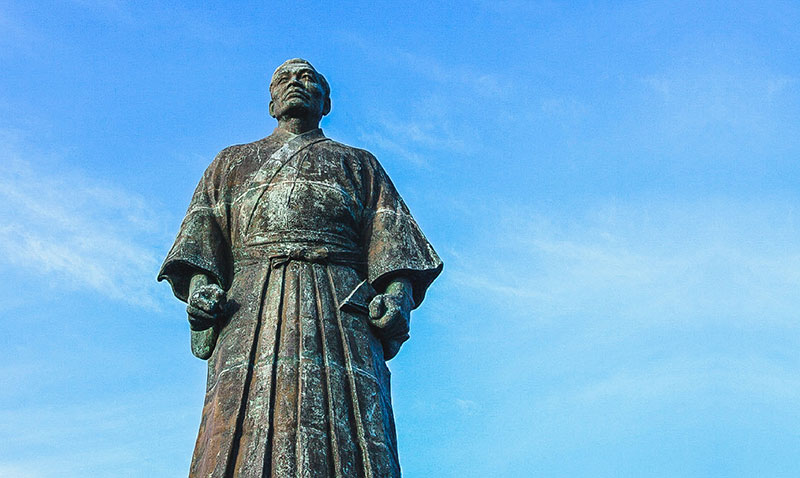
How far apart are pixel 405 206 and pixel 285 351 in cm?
257

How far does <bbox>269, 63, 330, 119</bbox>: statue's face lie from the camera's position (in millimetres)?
12625

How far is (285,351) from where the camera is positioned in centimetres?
1046

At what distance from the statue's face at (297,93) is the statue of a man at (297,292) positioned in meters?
0.01

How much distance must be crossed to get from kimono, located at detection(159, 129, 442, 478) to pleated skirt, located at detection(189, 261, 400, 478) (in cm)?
1

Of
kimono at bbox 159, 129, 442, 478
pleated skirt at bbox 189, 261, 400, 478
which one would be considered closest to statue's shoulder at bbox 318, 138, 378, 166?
kimono at bbox 159, 129, 442, 478

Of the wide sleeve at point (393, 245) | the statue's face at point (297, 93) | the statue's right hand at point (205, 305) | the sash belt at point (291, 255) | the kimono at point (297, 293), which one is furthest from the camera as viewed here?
the statue's face at point (297, 93)

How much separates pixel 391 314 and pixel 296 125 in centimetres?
285

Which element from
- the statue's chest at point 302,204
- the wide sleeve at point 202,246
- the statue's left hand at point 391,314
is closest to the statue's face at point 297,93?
the statue's chest at point 302,204

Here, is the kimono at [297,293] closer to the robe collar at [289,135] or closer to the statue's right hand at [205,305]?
the robe collar at [289,135]

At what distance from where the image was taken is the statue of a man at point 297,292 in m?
9.91

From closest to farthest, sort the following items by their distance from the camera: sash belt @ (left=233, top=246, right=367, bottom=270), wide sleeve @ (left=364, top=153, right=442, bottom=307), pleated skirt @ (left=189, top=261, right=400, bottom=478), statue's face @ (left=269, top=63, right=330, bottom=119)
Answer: pleated skirt @ (left=189, top=261, right=400, bottom=478)
sash belt @ (left=233, top=246, right=367, bottom=270)
wide sleeve @ (left=364, top=153, right=442, bottom=307)
statue's face @ (left=269, top=63, right=330, bottom=119)

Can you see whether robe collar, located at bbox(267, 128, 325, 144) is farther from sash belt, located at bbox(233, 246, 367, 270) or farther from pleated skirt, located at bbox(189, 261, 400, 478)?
pleated skirt, located at bbox(189, 261, 400, 478)

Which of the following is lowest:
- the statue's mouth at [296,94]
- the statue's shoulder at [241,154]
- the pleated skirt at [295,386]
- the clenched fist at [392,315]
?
the pleated skirt at [295,386]

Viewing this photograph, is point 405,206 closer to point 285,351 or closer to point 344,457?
point 285,351
